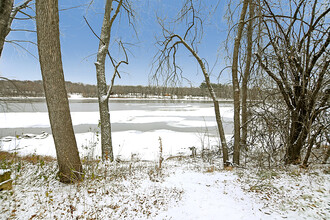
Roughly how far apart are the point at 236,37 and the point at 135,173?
407 centimetres

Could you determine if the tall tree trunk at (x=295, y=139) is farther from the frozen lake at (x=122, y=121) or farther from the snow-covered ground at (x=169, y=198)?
the frozen lake at (x=122, y=121)

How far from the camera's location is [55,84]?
2562 millimetres

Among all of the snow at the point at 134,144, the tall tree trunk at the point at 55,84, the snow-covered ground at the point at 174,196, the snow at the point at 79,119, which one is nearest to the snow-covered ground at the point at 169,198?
the snow-covered ground at the point at 174,196

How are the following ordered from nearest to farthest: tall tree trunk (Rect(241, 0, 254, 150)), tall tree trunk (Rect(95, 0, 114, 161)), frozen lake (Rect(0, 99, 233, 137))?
tall tree trunk (Rect(241, 0, 254, 150))
tall tree trunk (Rect(95, 0, 114, 161))
frozen lake (Rect(0, 99, 233, 137))

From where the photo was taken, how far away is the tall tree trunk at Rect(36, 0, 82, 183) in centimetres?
248

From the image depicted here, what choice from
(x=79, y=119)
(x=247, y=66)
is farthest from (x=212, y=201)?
(x=79, y=119)

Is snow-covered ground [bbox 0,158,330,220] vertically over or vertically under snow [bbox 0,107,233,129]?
over

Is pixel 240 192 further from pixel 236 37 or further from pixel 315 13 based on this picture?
pixel 315 13

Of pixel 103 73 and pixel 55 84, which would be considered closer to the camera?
pixel 55 84

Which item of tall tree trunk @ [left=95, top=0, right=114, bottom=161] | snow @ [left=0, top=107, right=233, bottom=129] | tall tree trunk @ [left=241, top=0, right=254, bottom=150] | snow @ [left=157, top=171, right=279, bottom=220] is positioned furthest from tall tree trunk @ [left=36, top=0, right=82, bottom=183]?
snow @ [left=0, top=107, right=233, bottom=129]

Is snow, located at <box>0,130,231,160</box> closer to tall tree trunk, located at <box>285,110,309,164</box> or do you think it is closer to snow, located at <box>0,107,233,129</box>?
tall tree trunk, located at <box>285,110,309,164</box>

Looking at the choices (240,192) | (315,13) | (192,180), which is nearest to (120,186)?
(192,180)

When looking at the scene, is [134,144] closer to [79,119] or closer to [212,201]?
[212,201]

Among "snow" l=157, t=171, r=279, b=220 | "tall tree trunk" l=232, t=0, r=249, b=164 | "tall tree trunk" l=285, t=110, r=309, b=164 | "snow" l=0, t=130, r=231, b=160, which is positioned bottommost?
"snow" l=0, t=130, r=231, b=160
